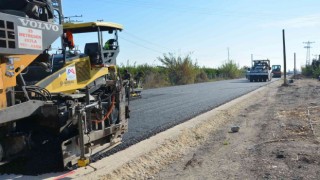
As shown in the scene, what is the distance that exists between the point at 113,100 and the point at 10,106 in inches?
117

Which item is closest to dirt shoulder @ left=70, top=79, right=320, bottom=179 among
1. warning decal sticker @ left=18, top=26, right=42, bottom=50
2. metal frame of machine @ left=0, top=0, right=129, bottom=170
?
metal frame of machine @ left=0, top=0, right=129, bottom=170

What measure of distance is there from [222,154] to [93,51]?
3245mm

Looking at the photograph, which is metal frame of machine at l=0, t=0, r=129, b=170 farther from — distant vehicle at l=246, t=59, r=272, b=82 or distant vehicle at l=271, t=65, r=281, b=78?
distant vehicle at l=271, t=65, r=281, b=78

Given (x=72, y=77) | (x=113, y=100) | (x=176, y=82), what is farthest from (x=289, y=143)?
(x=176, y=82)

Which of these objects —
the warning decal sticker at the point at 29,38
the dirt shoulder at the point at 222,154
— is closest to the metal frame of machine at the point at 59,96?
the warning decal sticker at the point at 29,38

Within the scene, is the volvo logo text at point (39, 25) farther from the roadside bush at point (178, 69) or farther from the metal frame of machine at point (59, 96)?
the roadside bush at point (178, 69)

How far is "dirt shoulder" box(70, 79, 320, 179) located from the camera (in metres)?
6.67

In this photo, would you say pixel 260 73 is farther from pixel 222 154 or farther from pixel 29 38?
pixel 29 38

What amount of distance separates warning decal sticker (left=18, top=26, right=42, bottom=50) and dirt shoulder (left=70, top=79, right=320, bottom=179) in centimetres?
223

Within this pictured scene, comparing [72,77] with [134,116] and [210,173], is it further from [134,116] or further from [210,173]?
[134,116]

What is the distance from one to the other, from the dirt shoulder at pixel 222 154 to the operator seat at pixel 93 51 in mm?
1874

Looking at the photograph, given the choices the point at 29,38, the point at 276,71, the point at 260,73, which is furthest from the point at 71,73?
the point at 276,71

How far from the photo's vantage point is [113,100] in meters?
7.85

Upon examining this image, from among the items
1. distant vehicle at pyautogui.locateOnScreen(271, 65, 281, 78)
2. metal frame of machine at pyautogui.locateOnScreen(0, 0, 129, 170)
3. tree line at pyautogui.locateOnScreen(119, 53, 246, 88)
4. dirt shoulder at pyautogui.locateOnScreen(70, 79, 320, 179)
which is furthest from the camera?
distant vehicle at pyautogui.locateOnScreen(271, 65, 281, 78)
